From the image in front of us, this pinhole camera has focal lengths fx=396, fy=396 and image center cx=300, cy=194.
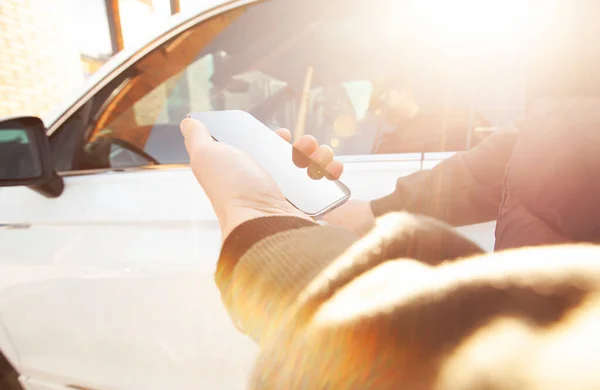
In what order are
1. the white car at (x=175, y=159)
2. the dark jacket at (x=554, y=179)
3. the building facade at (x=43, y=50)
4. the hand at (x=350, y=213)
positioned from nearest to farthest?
the dark jacket at (x=554, y=179)
the white car at (x=175, y=159)
the hand at (x=350, y=213)
the building facade at (x=43, y=50)

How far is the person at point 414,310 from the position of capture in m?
0.38

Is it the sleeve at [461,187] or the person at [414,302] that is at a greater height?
the person at [414,302]

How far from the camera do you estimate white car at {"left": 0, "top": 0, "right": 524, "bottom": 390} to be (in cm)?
135

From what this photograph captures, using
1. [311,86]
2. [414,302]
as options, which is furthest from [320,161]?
[414,302]

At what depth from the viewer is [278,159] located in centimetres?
130

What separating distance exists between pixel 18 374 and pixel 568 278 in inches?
86.0

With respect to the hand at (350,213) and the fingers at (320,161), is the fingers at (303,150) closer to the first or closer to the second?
the fingers at (320,161)

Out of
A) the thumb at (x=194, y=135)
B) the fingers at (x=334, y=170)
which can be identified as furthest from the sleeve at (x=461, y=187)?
the thumb at (x=194, y=135)

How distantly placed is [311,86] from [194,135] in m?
0.87

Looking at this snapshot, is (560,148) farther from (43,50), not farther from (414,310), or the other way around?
(43,50)

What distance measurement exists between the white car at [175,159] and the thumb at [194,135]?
30 cm

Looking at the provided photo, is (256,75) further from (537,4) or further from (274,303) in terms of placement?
(274,303)

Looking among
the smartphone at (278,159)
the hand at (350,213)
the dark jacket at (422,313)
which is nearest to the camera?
the dark jacket at (422,313)

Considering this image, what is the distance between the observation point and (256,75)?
1878 mm
